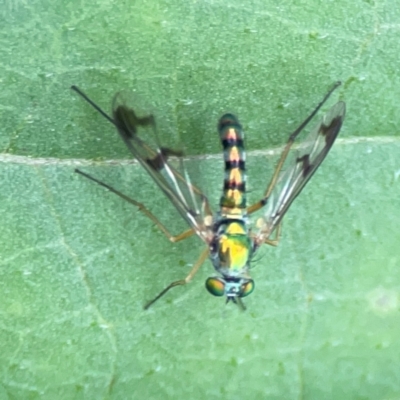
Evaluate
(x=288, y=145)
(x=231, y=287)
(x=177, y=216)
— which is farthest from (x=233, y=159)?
(x=231, y=287)

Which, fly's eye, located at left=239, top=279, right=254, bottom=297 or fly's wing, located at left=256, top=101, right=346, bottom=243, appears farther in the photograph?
fly's eye, located at left=239, top=279, right=254, bottom=297

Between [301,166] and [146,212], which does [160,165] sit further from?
[301,166]

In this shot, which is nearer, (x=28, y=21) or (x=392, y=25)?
(x=28, y=21)

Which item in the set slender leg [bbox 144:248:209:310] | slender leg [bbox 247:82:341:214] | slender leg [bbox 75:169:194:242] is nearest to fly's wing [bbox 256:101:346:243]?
slender leg [bbox 247:82:341:214]

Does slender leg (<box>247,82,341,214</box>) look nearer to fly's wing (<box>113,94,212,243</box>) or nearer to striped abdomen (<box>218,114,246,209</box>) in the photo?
striped abdomen (<box>218,114,246,209</box>)

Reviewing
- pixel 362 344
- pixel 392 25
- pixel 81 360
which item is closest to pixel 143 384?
pixel 81 360

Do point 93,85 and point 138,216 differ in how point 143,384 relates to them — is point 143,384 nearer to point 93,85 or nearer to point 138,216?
point 138,216

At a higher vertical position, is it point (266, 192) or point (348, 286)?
point (266, 192)
